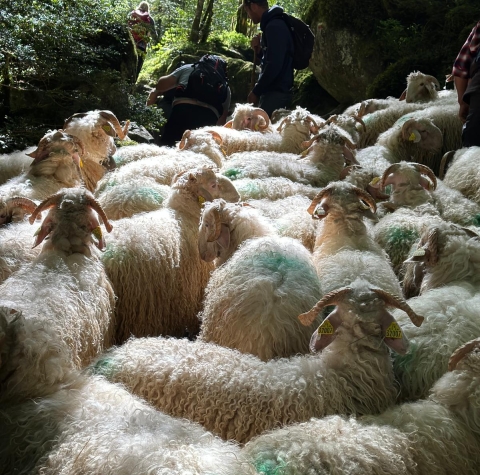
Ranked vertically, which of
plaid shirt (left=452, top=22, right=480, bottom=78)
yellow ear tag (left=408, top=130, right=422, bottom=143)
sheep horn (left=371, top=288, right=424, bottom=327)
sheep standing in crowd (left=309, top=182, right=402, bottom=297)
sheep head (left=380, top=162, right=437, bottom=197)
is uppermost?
plaid shirt (left=452, top=22, right=480, bottom=78)

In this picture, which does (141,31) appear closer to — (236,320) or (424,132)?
(424,132)

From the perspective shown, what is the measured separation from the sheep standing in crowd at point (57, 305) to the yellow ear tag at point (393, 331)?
1.52 m

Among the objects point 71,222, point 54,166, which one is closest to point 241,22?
point 54,166

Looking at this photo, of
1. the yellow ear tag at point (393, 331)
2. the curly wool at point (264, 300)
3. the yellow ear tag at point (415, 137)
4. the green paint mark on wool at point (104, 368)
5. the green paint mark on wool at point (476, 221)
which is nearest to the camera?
the yellow ear tag at point (393, 331)

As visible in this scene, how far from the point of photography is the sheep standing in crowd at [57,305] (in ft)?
8.46

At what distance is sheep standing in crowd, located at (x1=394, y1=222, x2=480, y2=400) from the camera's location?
306 cm

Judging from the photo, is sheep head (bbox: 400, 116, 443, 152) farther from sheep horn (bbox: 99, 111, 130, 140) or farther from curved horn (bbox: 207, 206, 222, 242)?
curved horn (bbox: 207, 206, 222, 242)

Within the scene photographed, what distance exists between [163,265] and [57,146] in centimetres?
199

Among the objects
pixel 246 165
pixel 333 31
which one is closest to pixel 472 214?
pixel 246 165

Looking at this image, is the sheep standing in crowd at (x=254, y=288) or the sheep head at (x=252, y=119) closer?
the sheep standing in crowd at (x=254, y=288)

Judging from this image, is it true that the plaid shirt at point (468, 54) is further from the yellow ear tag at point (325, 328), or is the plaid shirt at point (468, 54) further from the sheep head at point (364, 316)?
the yellow ear tag at point (325, 328)

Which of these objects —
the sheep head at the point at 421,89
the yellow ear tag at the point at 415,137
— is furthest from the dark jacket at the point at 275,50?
the yellow ear tag at the point at 415,137

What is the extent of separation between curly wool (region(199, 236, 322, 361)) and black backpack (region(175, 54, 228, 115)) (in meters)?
4.86

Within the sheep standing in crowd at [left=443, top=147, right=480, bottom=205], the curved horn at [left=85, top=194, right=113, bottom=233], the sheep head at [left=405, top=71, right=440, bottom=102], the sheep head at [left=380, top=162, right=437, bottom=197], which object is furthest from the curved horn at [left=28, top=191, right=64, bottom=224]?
the sheep head at [left=405, top=71, right=440, bottom=102]
